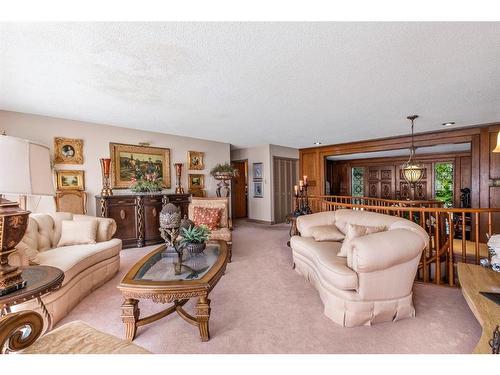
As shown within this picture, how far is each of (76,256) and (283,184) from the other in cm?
560

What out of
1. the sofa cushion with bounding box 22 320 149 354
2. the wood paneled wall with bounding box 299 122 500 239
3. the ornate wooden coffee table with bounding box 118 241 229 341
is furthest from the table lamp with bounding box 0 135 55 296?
the wood paneled wall with bounding box 299 122 500 239

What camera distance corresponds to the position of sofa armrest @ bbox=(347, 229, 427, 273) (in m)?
1.80

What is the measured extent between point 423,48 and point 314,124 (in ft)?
8.24

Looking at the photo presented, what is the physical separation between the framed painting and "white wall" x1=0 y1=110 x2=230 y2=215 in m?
0.11

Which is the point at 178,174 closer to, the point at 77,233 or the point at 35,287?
the point at 77,233

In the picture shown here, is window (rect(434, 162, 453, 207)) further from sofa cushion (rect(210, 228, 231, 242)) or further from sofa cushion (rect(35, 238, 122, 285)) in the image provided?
sofa cushion (rect(35, 238, 122, 285))

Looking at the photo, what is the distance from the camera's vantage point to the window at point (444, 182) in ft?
24.6

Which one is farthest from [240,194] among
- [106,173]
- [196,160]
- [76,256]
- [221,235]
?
[76,256]

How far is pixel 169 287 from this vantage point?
1.64m

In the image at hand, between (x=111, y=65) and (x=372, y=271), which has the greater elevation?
(x=111, y=65)

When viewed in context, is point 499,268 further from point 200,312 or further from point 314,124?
point 314,124

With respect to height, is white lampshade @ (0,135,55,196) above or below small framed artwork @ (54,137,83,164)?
below

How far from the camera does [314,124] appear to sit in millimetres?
4328
